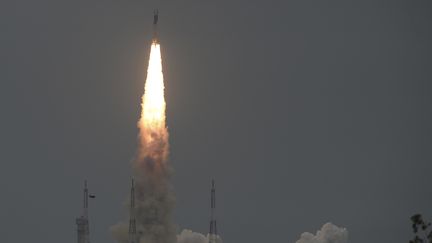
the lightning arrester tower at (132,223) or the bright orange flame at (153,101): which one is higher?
the bright orange flame at (153,101)

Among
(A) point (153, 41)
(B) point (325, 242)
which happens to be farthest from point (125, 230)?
(B) point (325, 242)

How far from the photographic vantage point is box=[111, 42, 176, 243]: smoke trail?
518 feet

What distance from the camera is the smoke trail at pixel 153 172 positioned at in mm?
158000

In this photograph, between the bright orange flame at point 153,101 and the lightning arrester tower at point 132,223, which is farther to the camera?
the bright orange flame at point 153,101

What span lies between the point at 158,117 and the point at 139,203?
27.9ft

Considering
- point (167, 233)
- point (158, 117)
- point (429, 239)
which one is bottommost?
point (429, 239)

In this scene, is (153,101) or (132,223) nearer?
(132,223)

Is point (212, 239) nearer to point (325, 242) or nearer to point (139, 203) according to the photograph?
point (139, 203)

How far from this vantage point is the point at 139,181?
15912 cm

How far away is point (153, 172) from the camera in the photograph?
159 meters

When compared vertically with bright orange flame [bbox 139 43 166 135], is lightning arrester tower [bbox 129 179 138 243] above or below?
below

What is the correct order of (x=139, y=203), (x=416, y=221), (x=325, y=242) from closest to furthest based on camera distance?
(x=416, y=221) → (x=139, y=203) → (x=325, y=242)

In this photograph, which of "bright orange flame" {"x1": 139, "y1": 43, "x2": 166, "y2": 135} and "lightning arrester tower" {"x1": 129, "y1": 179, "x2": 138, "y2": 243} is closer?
"lightning arrester tower" {"x1": 129, "y1": 179, "x2": 138, "y2": 243}

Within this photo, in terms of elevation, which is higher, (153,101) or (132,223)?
(153,101)
